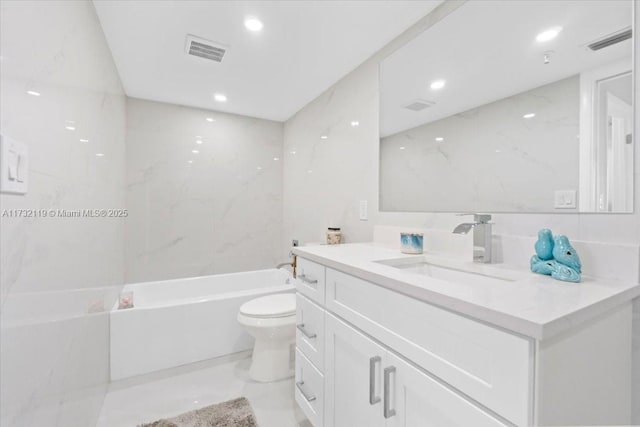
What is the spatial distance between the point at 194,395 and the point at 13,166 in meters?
1.66

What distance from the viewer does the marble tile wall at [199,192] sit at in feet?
9.04

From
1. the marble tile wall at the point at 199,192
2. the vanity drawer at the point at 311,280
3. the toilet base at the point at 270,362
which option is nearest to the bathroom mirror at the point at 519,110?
the vanity drawer at the point at 311,280

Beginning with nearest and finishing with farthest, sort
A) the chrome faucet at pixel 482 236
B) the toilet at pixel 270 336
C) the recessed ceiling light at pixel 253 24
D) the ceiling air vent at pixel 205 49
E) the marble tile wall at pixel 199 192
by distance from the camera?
1. the chrome faucet at pixel 482 236
2. the recessed ceiling light at pixel 253 24
3. the ceiling air vent at pixel 205 49
4. the toilet at pixel 270 336
5. the marble tile wall at pixel 199 192

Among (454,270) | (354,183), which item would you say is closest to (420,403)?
(454,270)

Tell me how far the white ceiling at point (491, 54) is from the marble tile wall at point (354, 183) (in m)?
0.07

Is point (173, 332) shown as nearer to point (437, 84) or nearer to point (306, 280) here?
point (306, 280)

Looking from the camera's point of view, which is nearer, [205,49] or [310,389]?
[310,389]

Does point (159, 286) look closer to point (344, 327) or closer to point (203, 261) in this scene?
point (203, 261)

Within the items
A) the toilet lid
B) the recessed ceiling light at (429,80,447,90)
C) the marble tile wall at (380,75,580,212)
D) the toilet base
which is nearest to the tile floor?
the toilet base

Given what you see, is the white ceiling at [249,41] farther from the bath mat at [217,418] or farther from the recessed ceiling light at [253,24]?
the bath mat at [217,418]

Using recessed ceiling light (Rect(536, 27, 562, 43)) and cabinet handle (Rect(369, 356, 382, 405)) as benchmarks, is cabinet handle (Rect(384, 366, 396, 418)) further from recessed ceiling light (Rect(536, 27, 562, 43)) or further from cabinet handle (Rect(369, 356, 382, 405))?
recessed ceiling light (Rect(536, 27, 562, 43))

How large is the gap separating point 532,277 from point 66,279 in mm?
1642

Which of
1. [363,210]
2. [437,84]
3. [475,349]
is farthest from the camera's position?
[363,210]

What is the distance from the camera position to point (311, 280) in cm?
136
